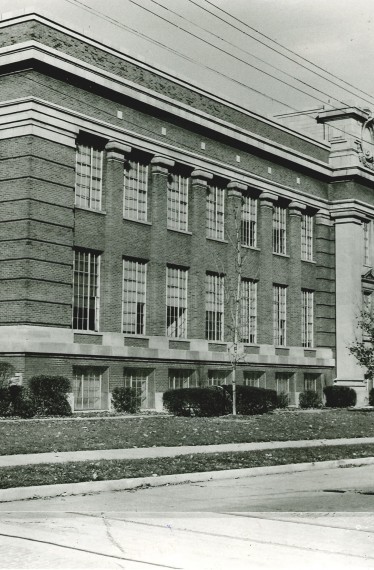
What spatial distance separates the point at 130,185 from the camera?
113ft

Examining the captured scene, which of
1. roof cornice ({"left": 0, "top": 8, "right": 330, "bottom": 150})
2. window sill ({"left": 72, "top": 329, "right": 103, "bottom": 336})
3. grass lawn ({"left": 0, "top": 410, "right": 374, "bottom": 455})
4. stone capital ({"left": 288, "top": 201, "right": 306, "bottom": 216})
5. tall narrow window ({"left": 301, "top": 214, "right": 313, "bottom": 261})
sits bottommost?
grass lawn ({"left": 0, "top": 410, "right": 374, "bottom": 455})

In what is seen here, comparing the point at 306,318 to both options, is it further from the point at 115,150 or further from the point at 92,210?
the point at 92,210

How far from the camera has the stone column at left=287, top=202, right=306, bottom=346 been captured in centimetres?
4383

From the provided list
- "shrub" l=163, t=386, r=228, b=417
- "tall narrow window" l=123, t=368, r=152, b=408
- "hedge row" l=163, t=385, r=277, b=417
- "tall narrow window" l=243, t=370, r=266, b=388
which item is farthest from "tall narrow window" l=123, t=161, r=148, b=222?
"tall narrow window" l=243, t=370, r=266, b=388

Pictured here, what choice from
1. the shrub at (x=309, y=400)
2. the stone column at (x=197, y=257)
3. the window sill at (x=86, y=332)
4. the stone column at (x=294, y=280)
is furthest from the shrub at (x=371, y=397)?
the window sill at (x=86, y=332)

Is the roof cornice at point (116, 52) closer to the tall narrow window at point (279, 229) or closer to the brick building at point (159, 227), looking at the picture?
the brick building at point (159, 227)

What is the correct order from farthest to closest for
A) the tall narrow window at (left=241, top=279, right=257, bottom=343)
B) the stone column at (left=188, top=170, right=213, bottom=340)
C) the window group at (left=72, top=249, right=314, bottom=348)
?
the tall narrow window at (left=241, top=279, right=257, bottom=343), the stone column at (left=188, top=170, right=213, bottom=340), the window group at (left=72, top=249, right=314, bottom=348)

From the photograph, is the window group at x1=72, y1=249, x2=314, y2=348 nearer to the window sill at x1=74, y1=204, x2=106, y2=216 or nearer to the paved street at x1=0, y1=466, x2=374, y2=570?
the window sill at x1=74, y1=204, x2=106, y2=216

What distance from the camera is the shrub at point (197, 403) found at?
28969mm

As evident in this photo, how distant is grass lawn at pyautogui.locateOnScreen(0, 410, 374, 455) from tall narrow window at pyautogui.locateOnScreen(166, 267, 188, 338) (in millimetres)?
7949

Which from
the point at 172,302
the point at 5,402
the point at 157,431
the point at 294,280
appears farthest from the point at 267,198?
the point at 157,431

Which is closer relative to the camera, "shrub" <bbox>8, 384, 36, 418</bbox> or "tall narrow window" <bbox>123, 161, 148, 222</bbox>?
"shrub" <bbox>8, 384, 36, 418</bbox>

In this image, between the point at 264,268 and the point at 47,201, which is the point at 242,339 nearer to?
the point at 264,268

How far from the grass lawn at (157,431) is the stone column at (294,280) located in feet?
46.8
